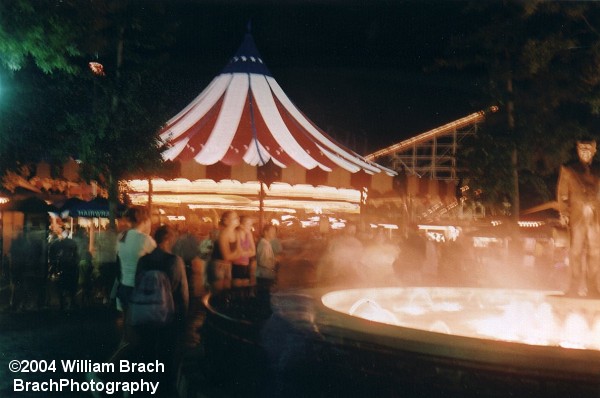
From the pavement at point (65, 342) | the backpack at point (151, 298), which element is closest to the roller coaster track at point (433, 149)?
the pavement at point (65, 342)

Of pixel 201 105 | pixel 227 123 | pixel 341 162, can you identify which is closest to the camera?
pixel 341 162

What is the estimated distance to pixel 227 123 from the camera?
1516cm

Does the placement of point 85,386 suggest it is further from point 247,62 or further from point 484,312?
point 247,62

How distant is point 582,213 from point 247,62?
1120 centimetres

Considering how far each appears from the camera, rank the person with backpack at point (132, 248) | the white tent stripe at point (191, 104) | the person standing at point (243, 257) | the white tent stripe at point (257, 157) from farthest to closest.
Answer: the white tent stripe at point (191, 104) → the white tent stripe at point (257, 157) → the person standing at point (243, 257) → the person with backpack at point (132, 248)

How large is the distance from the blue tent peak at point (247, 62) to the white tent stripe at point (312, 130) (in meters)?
0.32

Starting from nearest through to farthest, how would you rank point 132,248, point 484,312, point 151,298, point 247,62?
point 151,298 → point 132,248 → point 484,312 → point 247,62

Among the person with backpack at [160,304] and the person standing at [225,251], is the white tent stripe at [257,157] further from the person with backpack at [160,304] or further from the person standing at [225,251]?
the person with backpack at [160,304]

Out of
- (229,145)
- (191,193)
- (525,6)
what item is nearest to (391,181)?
(229,145)

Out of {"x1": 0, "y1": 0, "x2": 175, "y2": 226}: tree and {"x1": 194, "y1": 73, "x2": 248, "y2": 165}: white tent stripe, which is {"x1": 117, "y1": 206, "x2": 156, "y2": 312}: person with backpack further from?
{"x1": 194, "y1": 73, "x2": 248, "y2": 165}: white tent stripe

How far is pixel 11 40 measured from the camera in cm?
714

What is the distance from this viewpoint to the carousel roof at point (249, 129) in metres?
14.1

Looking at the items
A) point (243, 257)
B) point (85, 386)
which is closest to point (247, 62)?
point (243, 257)

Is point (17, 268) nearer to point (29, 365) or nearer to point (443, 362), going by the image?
point (29, 365)
